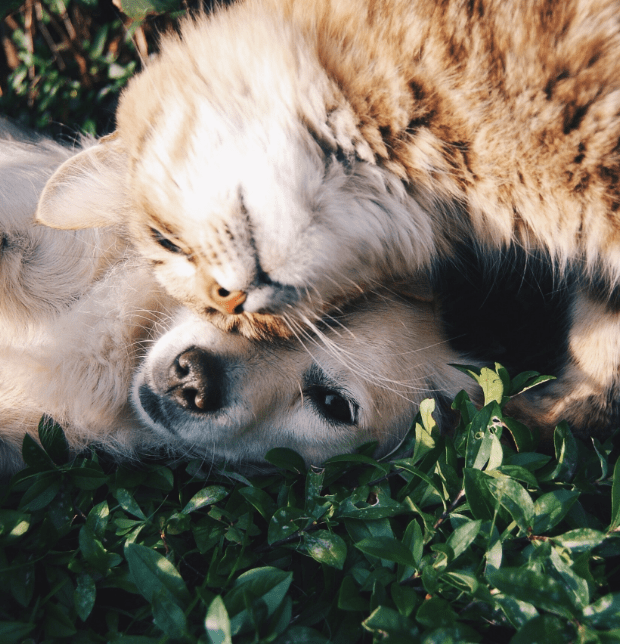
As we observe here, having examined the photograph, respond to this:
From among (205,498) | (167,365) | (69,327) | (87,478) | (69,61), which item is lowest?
(205,498)

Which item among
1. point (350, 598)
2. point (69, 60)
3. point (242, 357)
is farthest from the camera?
point (69, 60)

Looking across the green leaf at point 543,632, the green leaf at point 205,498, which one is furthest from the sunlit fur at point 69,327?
the green leaf at point 543,632

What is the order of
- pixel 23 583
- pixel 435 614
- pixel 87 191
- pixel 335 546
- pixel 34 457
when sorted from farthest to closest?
pixel 87 191 < pixel 34 457 < pixel 23 583 < pixel 335 546 < pixel 435 614

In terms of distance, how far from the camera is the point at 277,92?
4.82 ft

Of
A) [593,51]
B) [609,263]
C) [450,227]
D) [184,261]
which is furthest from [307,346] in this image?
[593,51]

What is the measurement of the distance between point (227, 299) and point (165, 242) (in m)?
0.32

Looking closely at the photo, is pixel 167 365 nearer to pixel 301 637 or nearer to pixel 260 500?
pixel 260 500

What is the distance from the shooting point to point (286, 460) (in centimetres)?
168

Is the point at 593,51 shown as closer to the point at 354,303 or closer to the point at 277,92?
the point at 277,92

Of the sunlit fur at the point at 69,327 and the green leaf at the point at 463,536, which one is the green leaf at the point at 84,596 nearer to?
the sunlit fur at the point at 69,327

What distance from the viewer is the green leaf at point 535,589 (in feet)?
3.55

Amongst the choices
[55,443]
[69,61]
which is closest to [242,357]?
[55,443]

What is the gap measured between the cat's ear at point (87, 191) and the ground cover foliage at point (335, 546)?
2.34ft

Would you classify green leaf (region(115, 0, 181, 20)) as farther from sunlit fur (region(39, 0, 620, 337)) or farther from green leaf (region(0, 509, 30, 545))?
green leaf (region(0, 509, 30, 545))
